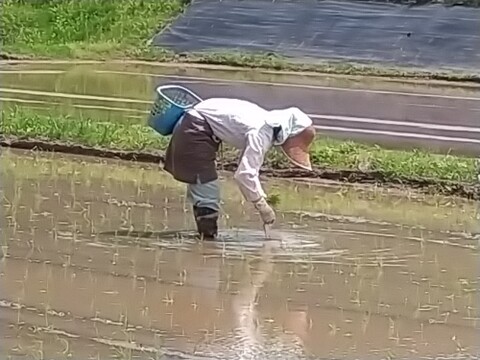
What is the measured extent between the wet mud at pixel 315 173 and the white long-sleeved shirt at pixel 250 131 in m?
2.16

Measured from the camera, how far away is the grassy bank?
19.1 metres

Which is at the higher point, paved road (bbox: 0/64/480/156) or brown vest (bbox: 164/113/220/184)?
brown vest (bbox: 164/113/220/184)

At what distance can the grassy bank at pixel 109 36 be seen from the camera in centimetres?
1906

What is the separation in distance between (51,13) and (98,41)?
209cm

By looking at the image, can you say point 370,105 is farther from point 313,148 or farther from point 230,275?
point 230,275

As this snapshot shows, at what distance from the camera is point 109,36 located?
865 inches

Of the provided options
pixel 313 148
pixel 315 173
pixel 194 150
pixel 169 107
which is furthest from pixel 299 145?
pixel 313 148

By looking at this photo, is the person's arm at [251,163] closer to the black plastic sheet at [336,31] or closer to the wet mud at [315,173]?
the wet mud at [315,173]

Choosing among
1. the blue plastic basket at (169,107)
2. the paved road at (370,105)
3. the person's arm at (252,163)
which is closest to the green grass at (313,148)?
the paved road at (370,105)

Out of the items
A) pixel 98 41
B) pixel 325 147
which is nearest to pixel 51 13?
pixel 98 41

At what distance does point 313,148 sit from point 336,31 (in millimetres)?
10817

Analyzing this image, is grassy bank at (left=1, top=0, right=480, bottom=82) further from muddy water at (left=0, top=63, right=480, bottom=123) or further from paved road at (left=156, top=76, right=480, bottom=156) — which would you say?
paved road at (left=156, top=76, right=480, bottom=156)

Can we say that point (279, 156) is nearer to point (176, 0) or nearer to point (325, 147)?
point (325, 147)

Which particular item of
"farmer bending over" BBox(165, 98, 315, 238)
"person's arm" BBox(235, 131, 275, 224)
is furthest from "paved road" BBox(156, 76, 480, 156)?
"person's arm" BBox(235, 131, 275, 224)
